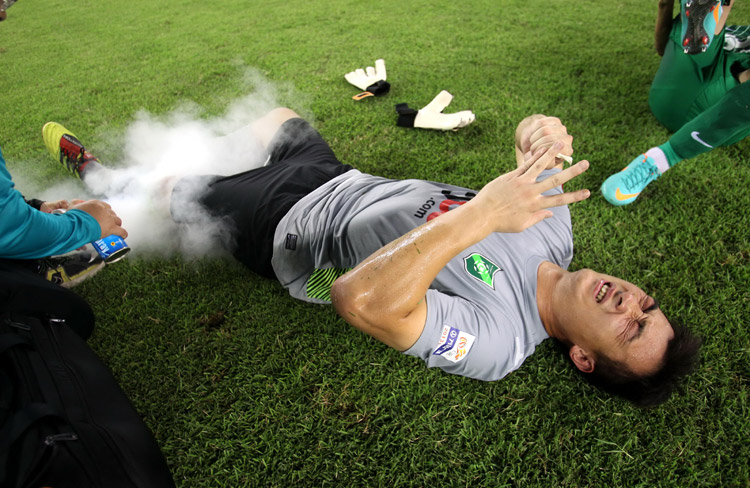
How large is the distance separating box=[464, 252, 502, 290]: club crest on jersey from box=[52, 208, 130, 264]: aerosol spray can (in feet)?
5.40

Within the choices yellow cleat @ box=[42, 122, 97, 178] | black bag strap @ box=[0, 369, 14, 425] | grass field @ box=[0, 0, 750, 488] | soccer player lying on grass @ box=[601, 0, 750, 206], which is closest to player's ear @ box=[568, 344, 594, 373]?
grass field @ box=[0, 0, 750, 488]

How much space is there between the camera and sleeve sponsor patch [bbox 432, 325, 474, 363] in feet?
4.07

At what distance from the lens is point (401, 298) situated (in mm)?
1113

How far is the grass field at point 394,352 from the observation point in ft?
4.62

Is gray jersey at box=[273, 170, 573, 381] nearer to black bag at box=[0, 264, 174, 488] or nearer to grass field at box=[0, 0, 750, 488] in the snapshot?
grass field at box=[0, 0, 750, 488]

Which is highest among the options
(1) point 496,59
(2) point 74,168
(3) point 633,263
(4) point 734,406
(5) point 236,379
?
(2) point 74,168

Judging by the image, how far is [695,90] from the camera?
2486 mm

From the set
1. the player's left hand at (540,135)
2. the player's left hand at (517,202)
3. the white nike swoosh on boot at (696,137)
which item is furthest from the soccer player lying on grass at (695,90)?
the player's left hand at (517,202)

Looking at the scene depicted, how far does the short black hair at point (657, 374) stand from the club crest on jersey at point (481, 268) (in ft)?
1.69

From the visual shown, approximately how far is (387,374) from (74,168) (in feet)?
7.69

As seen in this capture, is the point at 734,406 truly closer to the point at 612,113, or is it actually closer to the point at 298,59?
the point at 612,113

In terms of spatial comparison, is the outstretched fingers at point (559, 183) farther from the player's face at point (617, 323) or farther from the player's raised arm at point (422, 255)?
the player's face at point (617, 323)

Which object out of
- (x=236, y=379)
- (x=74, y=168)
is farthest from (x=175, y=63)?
(x=236, y=379)

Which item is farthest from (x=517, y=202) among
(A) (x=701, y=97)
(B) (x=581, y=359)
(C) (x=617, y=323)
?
(A) (x=701, y=97)
